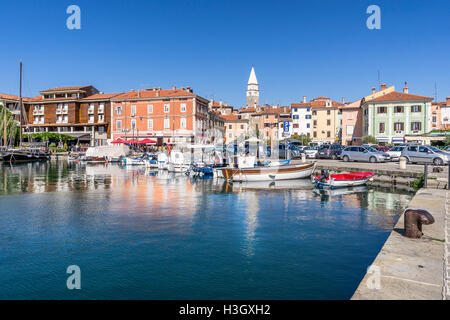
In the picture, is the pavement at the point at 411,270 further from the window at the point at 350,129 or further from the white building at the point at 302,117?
the white building at the point at 302,117

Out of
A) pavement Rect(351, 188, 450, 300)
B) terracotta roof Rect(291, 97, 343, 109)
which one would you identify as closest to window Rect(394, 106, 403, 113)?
terracotta roof Rect(291, 97, 343, 109)

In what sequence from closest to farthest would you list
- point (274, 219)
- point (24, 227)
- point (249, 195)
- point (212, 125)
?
1. point (24, 227)
2. point (274, 219)
3. point (249, 195)
4. point (212, 125)

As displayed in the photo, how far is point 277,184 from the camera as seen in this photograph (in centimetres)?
2706

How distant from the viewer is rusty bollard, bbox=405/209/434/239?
8.34 m

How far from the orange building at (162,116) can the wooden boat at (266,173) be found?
125 ft

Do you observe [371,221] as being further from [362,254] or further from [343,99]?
[343,99]

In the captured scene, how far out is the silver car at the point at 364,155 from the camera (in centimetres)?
3438

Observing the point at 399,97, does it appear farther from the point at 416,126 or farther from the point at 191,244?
the point at 191,244

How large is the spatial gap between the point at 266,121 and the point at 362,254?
289 feet

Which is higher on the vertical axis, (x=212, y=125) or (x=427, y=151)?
(x=212, y=125)

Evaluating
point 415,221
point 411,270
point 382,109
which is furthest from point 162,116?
point 411,270

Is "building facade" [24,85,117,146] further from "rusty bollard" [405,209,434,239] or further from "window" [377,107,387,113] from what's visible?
"rusty bollard" [405,209,434,239]

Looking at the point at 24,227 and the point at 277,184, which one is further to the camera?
the point at 277,184
